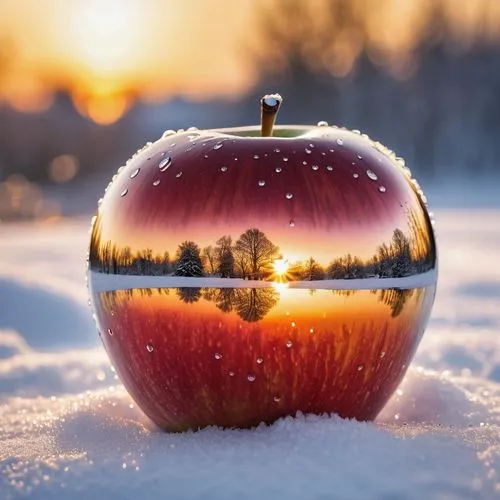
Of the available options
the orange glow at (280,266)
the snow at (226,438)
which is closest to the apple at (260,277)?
the orange glow at (280,266)

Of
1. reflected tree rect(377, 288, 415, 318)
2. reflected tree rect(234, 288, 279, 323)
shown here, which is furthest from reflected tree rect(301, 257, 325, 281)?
A: reflected tree rect(377, 288, 415, 318)

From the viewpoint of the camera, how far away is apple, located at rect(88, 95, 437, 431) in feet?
8.10

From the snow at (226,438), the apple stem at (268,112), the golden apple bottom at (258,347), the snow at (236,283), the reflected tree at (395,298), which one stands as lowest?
the snow at (226,438)

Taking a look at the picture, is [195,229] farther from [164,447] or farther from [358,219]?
[164,447]

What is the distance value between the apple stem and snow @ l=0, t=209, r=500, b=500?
0.96 metres

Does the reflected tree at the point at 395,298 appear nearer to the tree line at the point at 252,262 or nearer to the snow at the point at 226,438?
the tree line at the point at 252,262

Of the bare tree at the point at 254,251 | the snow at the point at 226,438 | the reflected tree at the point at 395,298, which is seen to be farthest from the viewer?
the reflected tree at the point at 395,298

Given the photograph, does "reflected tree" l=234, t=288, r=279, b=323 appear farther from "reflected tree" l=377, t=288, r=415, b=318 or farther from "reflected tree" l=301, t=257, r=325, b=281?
"reflected tree" l=377, t=288, r=415, b=318

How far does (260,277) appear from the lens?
8.06 ft

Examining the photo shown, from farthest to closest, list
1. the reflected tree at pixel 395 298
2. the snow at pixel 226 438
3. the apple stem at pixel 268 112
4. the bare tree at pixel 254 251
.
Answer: the apple stem at pixel 268 112 → the reflected tree at pixel 395 298 → the bare tree at pixel 254 251 → the snow at pixel 226 438

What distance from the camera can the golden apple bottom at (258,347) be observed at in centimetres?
248

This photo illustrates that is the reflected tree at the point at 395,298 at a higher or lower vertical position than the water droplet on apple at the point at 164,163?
lower

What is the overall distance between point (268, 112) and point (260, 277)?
2.20 ft

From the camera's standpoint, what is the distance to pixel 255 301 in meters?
2.47
